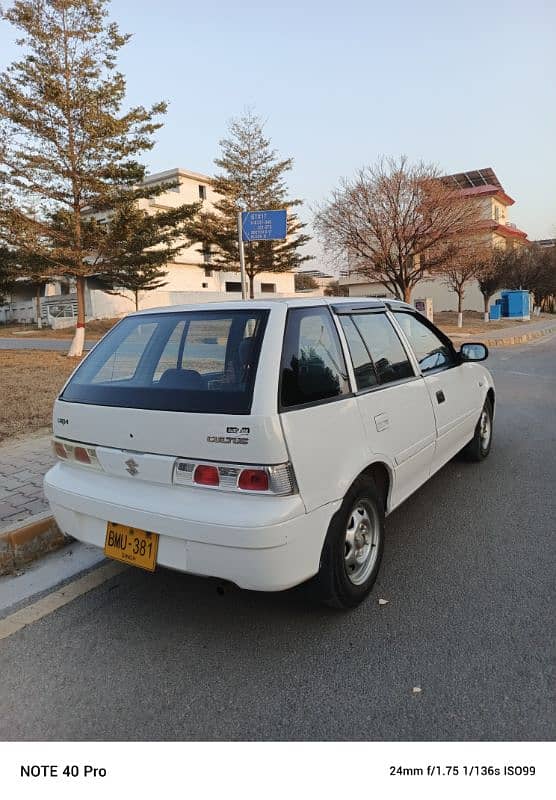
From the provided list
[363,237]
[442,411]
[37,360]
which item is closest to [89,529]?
[442,411]

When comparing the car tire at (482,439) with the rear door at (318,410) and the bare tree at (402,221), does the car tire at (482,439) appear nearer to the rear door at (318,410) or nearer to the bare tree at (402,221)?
the rear door at (318,410)

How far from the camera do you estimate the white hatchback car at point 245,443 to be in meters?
2.31

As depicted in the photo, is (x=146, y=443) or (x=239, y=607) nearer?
(x=146, y=443)

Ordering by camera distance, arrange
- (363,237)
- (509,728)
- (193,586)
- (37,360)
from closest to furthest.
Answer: (509,728)
(193,586)
(37,360)
(363,237)

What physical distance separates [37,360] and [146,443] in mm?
14265

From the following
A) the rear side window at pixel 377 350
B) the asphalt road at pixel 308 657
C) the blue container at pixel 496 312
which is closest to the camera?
the asphalt road at pixel 308 657

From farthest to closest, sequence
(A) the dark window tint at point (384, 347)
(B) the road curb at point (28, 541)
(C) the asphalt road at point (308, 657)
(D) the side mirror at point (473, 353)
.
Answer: (D) the side mirror at point (473, 353)
(B) the road curb at point (28, 541)
(A) the dark window tint at point (384, 347)
(C) the asphalt road at point (308, 657)

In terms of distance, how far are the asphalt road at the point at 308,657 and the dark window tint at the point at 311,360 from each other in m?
1.00

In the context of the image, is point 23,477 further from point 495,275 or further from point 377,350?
point 495,275

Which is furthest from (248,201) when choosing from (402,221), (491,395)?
(491,395)

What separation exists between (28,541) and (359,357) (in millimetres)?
2482

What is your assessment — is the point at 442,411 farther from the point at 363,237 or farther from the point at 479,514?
the point at 363,237

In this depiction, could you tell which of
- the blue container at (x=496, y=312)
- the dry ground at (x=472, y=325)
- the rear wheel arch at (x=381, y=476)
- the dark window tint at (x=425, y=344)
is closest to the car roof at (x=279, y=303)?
the dark window tint at (x=425, y=344)

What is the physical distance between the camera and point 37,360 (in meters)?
15.3
